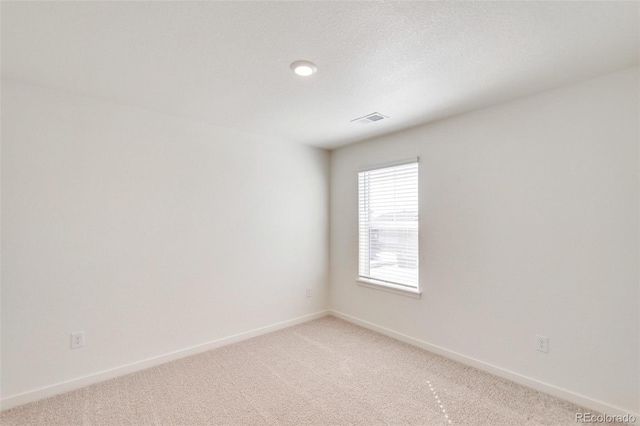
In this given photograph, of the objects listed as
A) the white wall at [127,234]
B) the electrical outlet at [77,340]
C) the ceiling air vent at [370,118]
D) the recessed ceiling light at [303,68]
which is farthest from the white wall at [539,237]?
the electrical outlet at [77,340]

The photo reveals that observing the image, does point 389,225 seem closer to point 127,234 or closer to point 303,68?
point 303,68

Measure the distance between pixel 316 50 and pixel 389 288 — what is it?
8.48 feet

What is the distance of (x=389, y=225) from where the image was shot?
3.54m

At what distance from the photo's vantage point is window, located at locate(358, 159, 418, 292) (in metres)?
3.29

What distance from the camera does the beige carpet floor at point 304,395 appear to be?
2.02 m

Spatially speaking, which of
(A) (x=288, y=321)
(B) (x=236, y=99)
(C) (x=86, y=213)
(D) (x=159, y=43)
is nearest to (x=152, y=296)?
(C) (x=86, y=213)

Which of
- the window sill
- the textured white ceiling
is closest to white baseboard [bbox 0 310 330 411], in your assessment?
the window sill

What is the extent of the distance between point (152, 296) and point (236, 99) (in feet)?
6.33

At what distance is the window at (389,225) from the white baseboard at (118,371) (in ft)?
4.44

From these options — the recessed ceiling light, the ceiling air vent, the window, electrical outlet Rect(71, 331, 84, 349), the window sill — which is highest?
the ceiling air vent

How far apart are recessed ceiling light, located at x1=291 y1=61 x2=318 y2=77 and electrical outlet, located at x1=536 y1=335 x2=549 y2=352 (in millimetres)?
2624

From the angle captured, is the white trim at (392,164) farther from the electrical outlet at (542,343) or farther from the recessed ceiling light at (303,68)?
the electrical outlet at (542,343)

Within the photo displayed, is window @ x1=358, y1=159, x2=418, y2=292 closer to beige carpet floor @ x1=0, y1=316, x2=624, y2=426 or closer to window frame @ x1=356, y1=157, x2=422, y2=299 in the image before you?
A: window frame @ x1=356, y1=157, x2=422, y2=299

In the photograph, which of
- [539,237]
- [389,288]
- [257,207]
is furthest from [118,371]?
A: [539,237]
